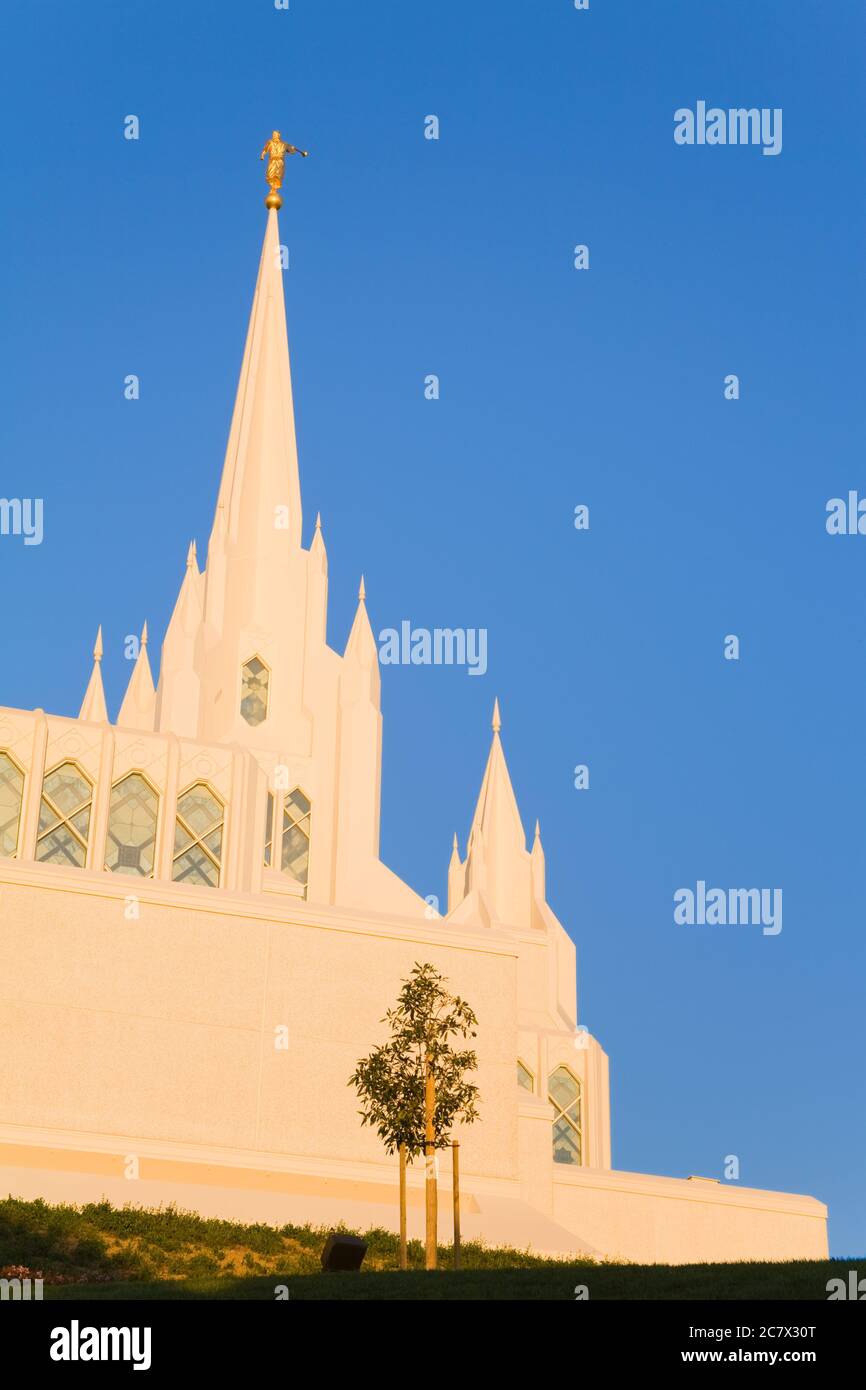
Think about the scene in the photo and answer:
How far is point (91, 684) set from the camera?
61594 mm

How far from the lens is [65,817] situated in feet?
146

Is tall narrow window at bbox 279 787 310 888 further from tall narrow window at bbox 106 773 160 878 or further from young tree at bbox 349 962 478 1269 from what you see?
young tree at bbox 349 962 478 1269

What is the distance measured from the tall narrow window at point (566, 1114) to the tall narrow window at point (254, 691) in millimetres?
12940

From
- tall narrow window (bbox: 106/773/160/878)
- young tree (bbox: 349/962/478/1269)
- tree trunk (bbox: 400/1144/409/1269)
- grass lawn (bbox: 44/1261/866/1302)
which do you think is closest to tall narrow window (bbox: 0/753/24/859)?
tall narrow window (bbox: 106/773/160/878)

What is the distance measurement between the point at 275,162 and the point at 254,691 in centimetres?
2124

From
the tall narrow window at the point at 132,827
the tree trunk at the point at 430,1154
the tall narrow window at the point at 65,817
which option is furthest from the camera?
the tall narrow window at the point at 132,827

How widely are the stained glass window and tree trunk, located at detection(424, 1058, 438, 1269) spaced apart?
21.7m

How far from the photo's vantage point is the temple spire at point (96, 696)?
60094mm

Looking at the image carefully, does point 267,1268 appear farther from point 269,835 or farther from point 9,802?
point 269,835

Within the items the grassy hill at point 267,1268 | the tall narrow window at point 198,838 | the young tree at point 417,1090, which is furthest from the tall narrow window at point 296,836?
the young tree at point 417,1090

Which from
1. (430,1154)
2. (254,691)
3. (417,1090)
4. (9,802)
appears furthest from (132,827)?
(430,1154)

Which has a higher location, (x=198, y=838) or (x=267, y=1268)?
(x=198, y=838)

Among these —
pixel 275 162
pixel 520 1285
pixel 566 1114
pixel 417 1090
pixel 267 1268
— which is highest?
pixel 275 162

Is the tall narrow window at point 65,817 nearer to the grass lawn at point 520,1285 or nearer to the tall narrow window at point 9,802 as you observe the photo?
the tall narrow window at point 9,802
